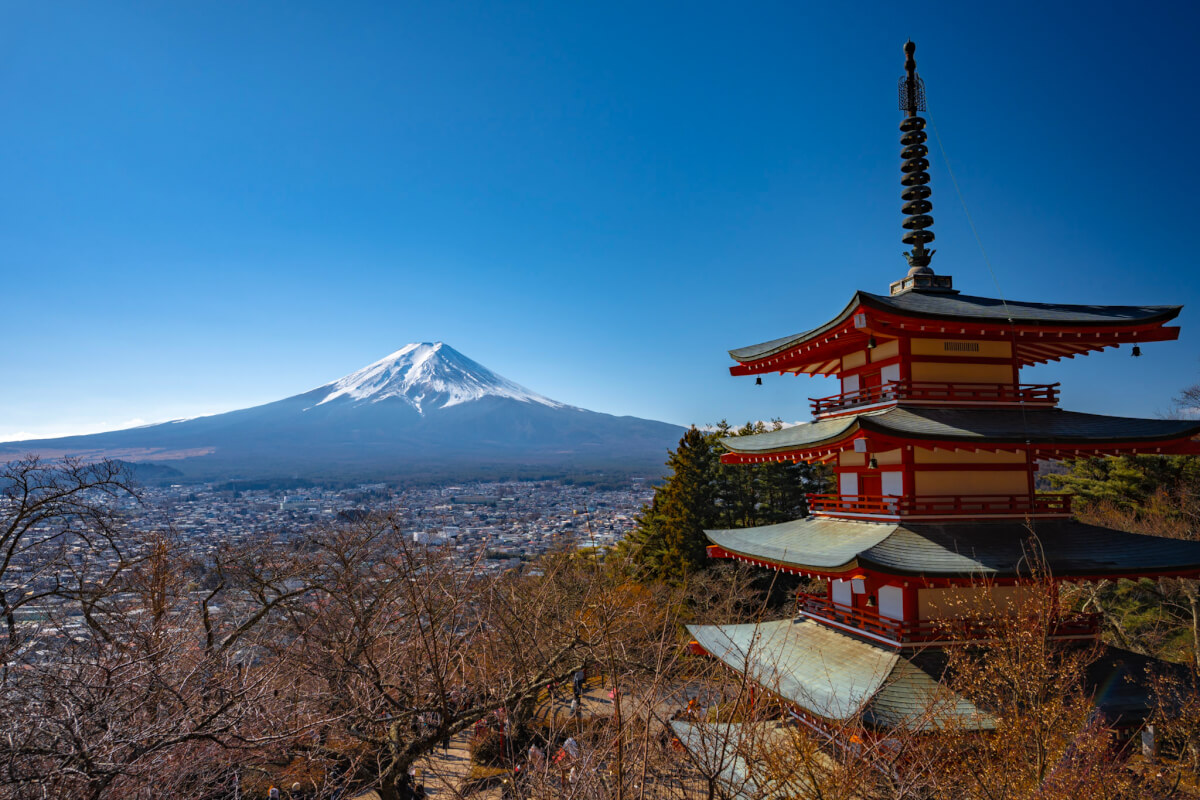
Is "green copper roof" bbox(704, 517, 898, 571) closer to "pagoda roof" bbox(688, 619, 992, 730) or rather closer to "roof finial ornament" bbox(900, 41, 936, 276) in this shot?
"pagoda roof" bbox(688, 619, 992, 730)

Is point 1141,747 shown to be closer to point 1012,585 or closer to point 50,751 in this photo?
point 1012,585

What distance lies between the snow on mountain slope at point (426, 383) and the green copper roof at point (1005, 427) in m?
120

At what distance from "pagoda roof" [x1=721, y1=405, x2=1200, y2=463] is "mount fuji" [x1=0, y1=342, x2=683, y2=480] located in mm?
59553

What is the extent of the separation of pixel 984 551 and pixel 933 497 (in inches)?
37.2

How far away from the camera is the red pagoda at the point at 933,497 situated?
762cm

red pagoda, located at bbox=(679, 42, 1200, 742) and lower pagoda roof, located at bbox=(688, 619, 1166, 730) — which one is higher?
red pagoda, located at bbox=(679, 42, 1200, 742)

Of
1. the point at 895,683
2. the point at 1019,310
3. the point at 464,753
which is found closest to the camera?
the point at 895,683

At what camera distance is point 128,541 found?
10711 mm

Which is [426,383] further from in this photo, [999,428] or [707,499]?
[999,428]

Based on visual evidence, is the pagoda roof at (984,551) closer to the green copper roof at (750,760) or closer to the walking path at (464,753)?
the green copper roof at (750,760)

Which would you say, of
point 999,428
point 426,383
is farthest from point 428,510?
point 426,383

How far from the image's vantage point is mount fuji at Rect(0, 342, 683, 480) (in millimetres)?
78250

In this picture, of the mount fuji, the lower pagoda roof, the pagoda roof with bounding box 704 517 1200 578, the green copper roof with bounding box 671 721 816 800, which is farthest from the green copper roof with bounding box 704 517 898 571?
the mount fuji

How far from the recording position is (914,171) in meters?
10.5
